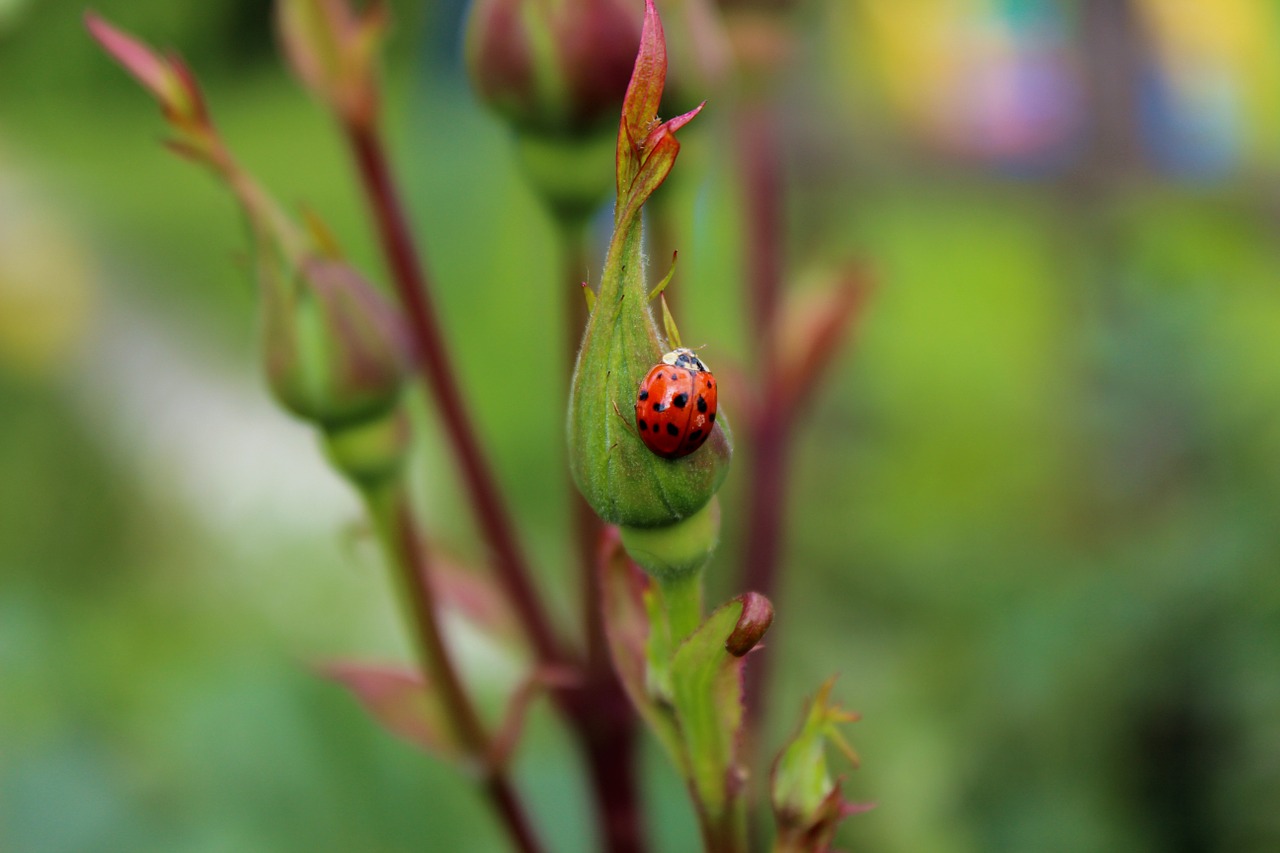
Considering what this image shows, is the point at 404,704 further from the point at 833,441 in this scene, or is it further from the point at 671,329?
the point at 833,441

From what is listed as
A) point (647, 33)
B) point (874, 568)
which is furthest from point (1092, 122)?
point (647, 33)

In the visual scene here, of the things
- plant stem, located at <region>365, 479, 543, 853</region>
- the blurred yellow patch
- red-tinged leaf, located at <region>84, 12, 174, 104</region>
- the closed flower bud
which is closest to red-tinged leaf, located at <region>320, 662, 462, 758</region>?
plant stem, located at <region>365, 479, 543, 853</region>

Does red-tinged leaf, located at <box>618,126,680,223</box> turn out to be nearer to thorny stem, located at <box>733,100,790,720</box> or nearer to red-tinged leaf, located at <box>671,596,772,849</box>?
red-tinged leaf, located at <box>671,596,772,849</box>

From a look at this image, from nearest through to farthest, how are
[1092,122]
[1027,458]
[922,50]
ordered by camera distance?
[1027,458], [1092,122], [922,50]

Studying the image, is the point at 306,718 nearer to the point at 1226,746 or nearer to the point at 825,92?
the point at 1226,746

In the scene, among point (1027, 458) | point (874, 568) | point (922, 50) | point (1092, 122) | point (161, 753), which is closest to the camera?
point (161, 753)

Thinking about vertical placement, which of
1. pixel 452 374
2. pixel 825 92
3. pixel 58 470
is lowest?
pixel 58 470

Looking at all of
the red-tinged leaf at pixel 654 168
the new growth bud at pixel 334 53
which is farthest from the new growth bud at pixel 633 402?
the new growth bud at pixel 334 53
